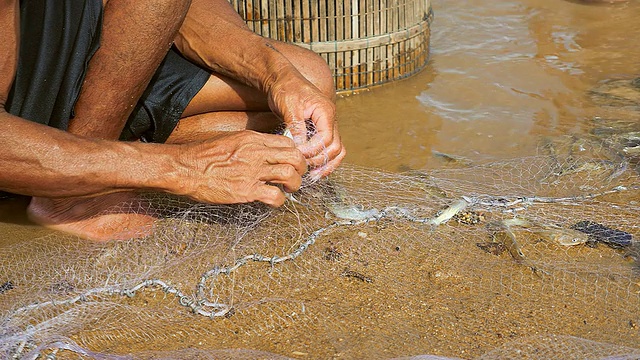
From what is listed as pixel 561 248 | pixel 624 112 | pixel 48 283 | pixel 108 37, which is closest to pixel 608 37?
pixel 624 112

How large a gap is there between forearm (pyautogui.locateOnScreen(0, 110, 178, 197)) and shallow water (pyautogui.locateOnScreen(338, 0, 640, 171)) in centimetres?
167

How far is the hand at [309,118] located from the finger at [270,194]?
263 millimetres

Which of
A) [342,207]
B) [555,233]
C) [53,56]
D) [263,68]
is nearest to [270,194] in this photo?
[342,207]

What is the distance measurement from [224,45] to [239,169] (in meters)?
0.78

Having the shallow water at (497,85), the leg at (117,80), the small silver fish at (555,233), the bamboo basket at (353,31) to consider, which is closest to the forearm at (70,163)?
the leg at (117,80)

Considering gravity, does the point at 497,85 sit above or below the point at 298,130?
below

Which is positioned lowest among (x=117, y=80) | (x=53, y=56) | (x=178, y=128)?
(x=178, y=128)

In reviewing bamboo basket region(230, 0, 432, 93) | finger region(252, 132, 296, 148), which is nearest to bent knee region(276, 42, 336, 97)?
finger region(252, 132, 296, 148)

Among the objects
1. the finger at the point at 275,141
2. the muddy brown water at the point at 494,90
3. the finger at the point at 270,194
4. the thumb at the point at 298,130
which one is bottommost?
the muddy brown water at the point at 494,90

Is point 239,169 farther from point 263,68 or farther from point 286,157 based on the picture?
point 263,68

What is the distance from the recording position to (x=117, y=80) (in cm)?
260

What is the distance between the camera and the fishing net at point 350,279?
2.18m

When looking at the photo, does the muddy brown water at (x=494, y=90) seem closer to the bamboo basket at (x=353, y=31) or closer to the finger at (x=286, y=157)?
the bamboo basket at (x=353, y=31)

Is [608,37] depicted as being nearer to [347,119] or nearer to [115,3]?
[347,119]
